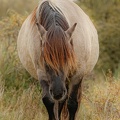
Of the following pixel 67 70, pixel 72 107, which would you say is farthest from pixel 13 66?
pixel 67 70

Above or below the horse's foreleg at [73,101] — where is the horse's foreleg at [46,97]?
above

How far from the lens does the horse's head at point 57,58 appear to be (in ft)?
14.4

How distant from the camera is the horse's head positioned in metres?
4.39

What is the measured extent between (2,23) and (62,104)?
2875 millimetres

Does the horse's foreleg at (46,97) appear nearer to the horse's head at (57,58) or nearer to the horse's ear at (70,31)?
the horse's head at (57,58)

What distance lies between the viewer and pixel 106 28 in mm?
11250

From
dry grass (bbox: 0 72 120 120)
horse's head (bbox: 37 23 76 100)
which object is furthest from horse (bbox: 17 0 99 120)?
dry grass (bbox: 0 72 120 120)

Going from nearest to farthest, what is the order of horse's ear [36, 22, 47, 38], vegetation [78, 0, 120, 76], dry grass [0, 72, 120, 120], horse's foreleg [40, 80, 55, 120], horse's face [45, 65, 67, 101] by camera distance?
horse's face [45, 65, 67, 101] < horse's ear [36, 22, 47, 38] < horse's foreleg [40, 80, 55, 120] < dry grass [0, 72, 120, 120] < vegetation [78, 0, 120, 76]

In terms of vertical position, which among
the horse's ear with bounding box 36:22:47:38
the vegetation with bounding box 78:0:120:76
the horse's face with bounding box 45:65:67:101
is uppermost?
the horse's ear with bounding box 36:22:47:38

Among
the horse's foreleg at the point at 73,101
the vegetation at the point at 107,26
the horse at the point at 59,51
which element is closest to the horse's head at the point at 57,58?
the horse at the point at 59,51

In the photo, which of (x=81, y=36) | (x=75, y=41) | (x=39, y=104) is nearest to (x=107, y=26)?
(x=39, y=104)

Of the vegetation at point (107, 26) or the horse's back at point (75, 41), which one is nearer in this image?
the horse's back at point (75, 41)

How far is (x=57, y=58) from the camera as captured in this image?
4.40 metres

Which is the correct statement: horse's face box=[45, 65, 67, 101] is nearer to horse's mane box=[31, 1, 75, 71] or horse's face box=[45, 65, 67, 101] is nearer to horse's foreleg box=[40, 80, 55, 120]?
horse's mane box=[31, 1, 75, 71]
